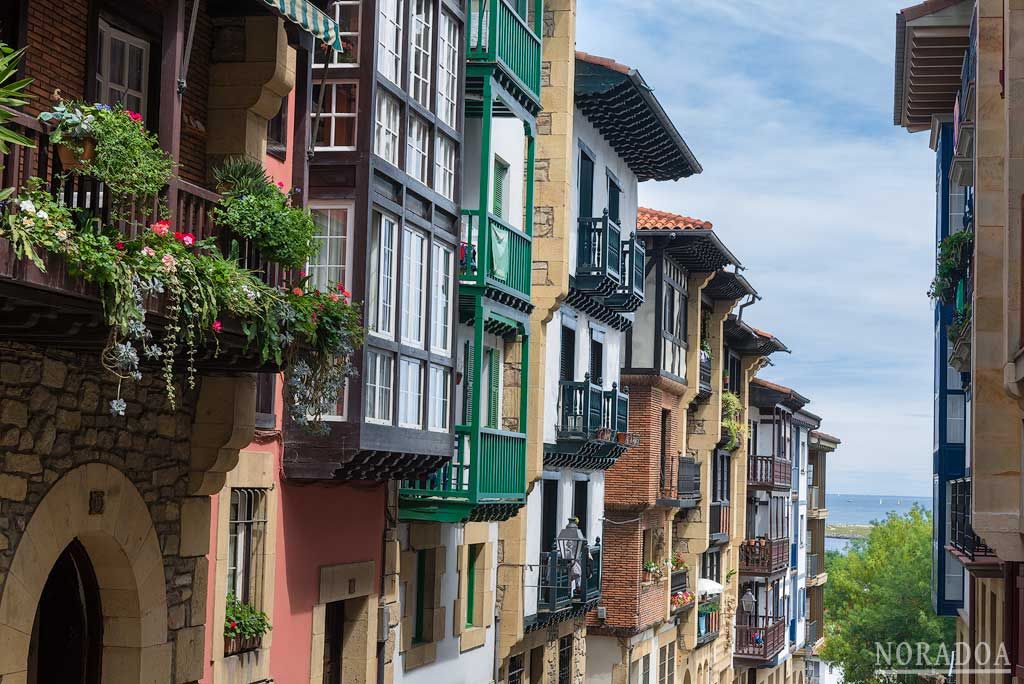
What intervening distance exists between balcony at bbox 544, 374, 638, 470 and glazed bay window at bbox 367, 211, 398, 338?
11275 mm

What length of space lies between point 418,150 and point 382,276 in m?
2.09

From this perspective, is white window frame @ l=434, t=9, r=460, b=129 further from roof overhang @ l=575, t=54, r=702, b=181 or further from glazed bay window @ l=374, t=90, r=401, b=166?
roof overhang @ l=575, t=54, r=702, b=181

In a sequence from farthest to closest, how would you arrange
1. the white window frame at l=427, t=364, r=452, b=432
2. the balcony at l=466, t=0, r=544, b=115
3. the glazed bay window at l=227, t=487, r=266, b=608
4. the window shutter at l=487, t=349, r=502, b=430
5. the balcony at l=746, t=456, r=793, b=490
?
the balcony at l=746, t=456, r=793, b=490 → the window shutter at l=487, t=349, r=502, b=430 → the balcony at l=466, t=0, r=544, b=115 → the white window frame at l=427, t=364, r=452, b=432 → the glazed bay window at l=227, t=487, r=266, b=608

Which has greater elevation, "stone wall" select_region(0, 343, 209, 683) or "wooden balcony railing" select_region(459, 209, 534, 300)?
"wooden balcony railing" select_region(459, 209, 534, 300)

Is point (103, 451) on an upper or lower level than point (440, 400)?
lower

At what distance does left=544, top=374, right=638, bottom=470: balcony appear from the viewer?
96.1 feet

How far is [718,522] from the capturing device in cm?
4644

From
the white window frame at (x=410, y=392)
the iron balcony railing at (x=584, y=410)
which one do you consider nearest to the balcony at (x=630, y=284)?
the iron balcony railing at (x=584, y=410)

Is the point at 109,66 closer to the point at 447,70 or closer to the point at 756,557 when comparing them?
the point at 447,70

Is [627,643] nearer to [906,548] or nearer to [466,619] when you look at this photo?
[466,619]

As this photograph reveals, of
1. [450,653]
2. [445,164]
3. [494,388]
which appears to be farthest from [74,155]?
[494,388]

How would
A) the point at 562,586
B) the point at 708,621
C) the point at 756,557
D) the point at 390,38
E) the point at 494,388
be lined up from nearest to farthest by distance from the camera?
the point at 390,38 < the point at 494,388 < the point at 562,586 < the point at 708,621 < the point at 756,557

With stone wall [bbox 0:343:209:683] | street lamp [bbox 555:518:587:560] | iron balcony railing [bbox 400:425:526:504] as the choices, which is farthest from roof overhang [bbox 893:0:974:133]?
stone wall [bbox 0:343:209:683]

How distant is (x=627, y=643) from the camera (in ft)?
115
